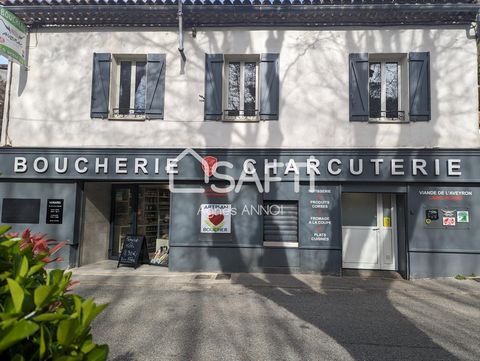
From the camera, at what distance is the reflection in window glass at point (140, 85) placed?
884cm

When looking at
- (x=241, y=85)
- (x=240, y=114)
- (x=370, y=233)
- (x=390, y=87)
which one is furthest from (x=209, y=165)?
(x=390, y=87)

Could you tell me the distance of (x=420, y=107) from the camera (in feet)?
26.8

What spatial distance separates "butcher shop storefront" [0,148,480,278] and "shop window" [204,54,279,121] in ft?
3.17

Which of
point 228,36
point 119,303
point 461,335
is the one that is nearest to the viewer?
point 461,335

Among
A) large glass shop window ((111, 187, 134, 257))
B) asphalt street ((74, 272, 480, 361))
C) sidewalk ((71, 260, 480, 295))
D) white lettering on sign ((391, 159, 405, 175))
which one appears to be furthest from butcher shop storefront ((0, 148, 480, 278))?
large glass shop window ((111, 187, 134, 257))

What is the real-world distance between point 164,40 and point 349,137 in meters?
5.04

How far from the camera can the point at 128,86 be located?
8.96 meters

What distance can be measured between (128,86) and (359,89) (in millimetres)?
5639

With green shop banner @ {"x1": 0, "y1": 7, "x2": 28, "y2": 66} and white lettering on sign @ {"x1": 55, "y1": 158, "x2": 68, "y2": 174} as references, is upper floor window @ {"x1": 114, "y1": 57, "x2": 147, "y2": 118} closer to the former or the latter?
white lettering on sign @ {"x1": 55, "y1": 158, "x2": 68, "y2": 174}

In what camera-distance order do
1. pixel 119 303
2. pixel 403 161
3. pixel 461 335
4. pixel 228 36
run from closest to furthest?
pixel 461 335, pixel 119 303, pixel 403 161, pixel 228 36

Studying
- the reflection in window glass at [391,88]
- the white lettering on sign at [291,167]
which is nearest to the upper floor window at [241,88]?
the white lettering on sign at [291,167]

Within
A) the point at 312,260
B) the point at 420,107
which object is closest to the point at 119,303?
the point at 312,260

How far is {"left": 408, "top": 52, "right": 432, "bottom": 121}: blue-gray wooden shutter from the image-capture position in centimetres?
817

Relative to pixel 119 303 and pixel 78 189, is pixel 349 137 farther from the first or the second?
pixel 78 189
